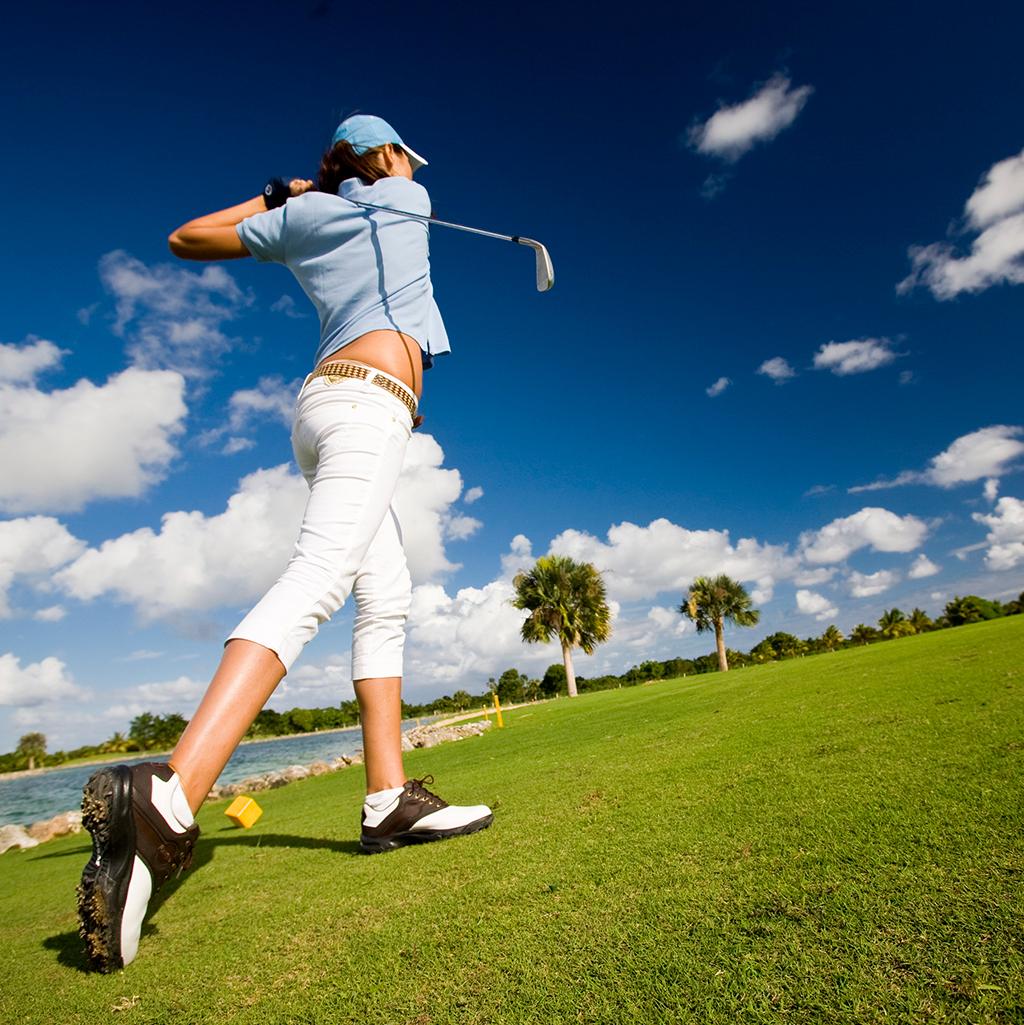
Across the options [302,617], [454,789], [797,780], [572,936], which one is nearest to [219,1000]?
[572,936]

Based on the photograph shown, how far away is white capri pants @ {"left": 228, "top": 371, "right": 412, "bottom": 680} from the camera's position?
1.69 meters

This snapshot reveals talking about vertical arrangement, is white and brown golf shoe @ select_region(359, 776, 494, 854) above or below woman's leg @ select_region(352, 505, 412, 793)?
below

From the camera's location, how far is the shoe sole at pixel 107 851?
1.32 metres

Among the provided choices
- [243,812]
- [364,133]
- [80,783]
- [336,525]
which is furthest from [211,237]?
[80,783]

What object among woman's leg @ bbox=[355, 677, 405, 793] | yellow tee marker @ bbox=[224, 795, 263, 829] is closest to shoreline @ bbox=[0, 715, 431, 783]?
yellow tee marker @ bbox=[224, 795, 263, 829]

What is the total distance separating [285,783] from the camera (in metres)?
9.65

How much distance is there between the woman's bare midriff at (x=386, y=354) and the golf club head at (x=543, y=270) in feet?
3.42

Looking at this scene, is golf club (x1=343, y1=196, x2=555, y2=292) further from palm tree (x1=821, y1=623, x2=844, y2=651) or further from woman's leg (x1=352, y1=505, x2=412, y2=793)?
palm tree (x1=821, y1=623, x2=844, y2=651)

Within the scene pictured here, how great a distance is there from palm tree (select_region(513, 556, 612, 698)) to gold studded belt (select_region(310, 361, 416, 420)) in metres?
33.1

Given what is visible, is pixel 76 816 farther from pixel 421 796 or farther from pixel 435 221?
pixel 435 221

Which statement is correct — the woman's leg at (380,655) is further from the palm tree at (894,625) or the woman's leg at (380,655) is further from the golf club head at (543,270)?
the palm tree at (894,625)

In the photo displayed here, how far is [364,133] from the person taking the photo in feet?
8.52

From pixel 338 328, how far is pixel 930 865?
7.53ft

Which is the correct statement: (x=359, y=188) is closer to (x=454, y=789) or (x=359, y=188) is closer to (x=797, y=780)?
(x=797, y=780)
